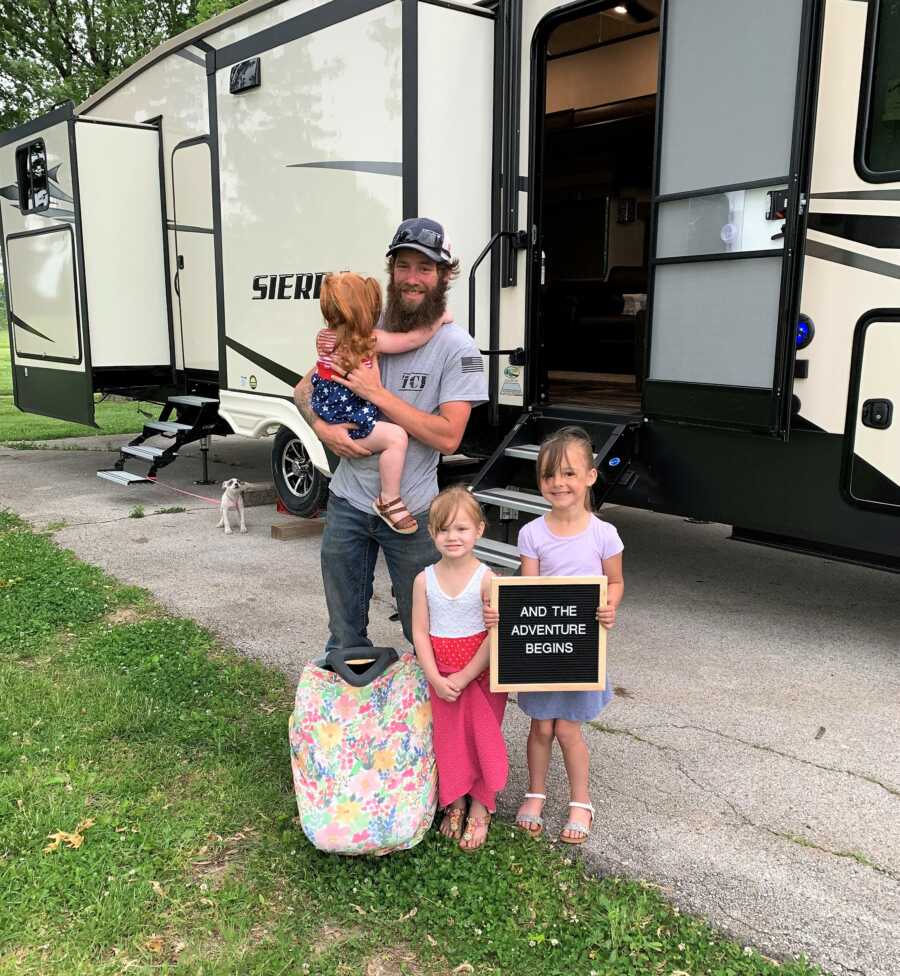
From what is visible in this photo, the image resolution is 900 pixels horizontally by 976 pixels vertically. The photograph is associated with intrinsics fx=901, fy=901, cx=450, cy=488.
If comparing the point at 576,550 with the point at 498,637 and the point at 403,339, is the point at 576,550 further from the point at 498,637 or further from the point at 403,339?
the point at 403,339

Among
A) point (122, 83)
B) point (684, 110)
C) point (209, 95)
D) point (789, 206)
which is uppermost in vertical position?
point (122, 83)

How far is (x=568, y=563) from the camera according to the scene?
247cm

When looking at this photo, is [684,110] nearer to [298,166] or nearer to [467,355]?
[467,355]

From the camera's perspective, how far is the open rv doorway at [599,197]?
703 cm

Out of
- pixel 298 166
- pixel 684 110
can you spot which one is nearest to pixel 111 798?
pixel 684 110

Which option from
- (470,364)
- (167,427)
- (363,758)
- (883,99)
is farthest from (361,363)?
(167,427)

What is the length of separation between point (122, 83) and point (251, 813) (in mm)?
7263

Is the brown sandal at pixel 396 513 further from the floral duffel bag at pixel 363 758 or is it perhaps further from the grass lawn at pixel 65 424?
the grass lawn at pixel 65 424

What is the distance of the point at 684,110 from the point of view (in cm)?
396

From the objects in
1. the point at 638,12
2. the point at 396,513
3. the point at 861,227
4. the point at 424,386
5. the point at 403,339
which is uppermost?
the point at 638,12

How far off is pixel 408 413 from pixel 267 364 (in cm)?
370

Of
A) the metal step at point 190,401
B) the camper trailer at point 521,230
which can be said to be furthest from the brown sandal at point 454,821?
the metal step at point 190,401

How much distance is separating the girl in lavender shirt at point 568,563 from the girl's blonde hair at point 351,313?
58 centimetres

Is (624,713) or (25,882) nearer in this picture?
(25,882)
